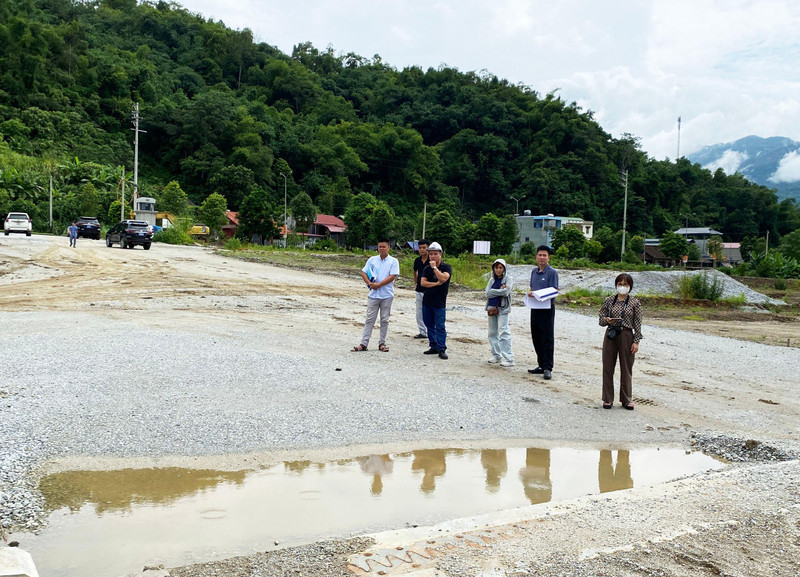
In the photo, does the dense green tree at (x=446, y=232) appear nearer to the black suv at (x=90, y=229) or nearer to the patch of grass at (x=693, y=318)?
the black suv at (x=90, y=229)

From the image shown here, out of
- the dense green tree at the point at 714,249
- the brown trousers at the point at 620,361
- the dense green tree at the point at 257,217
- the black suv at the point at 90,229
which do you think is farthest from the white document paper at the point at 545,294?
the dense green tree at the point at 714,249

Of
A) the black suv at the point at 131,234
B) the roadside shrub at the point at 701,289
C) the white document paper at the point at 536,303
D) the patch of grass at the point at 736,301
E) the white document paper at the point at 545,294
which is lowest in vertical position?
the patch of grass at the point at 736,301

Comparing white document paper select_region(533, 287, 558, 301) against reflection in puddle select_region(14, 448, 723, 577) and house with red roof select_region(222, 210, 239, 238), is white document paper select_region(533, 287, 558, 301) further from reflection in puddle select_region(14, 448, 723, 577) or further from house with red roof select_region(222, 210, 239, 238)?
house with red roof select_region(222, 210, 239, 238)

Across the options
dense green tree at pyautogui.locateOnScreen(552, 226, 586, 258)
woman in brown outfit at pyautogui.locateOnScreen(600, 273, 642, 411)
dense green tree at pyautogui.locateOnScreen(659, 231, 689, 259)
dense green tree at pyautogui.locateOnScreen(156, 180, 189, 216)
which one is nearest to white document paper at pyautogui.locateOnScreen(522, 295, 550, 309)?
woman in brown outfit at pyautogui.locateOnScreen(600, 273, 642, 411)

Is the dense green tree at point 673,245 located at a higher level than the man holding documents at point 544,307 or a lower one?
higher

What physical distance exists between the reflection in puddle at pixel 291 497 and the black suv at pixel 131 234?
33.1 meters

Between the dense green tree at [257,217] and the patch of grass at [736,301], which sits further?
the dense green tree at [257,217]

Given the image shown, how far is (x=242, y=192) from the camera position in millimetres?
85938

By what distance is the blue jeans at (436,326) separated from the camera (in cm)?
1081

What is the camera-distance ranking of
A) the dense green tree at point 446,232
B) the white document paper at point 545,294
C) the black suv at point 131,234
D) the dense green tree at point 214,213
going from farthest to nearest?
the dense green tree at point 446,232, the dense green tree at point 214,213, the black suv at point 131,234, the white document paper at point 545,294

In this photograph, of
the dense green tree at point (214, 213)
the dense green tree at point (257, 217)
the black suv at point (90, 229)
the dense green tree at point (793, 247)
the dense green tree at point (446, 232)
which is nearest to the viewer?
the black suv at point (90, 229)

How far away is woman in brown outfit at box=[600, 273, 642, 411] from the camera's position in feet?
26.9

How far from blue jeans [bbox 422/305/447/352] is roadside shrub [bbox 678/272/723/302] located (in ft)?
65.9

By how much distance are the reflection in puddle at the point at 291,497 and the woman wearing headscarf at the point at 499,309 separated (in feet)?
11.8
